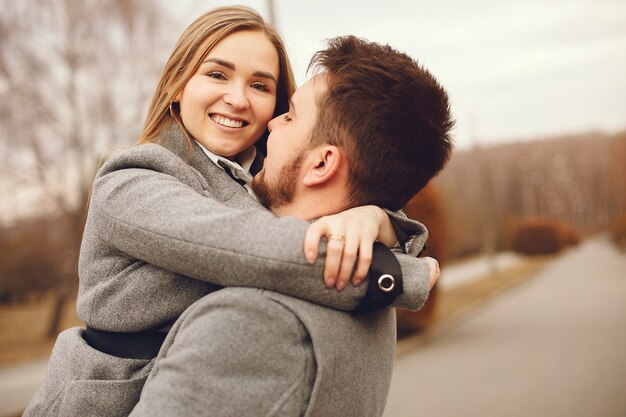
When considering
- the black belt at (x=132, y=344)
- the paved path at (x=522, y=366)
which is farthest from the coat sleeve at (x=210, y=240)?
the paved path at (x=522, y=366)

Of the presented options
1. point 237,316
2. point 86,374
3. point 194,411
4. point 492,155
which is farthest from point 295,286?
point 492,155

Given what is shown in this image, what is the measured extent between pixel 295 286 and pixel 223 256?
0.61 feet

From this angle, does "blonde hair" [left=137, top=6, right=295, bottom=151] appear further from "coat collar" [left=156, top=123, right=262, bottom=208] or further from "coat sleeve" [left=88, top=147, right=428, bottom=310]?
"coat sleeve" [left=88, top=147, right=428, bottom=310]

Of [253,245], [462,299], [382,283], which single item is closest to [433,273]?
[382,283]

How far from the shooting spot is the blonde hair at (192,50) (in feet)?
7.27

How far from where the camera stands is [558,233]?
6069 centimetres

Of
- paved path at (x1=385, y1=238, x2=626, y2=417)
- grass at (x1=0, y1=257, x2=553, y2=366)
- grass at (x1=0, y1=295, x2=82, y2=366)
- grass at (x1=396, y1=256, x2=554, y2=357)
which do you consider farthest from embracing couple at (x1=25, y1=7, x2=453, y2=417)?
grass at (x1=0, y1=295, x2=82, y2=366)

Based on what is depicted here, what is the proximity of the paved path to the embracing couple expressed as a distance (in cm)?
679

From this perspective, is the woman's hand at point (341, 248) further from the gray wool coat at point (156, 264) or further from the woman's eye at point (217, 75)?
the woman's eye at point (217, 75)

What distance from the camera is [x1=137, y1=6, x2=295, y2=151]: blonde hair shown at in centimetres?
221

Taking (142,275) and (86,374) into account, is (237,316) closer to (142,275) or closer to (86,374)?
(142,275)

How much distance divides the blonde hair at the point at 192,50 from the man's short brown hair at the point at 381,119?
1.47ft

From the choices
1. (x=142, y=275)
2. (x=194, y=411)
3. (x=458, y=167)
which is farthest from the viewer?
(x=458, y=167)

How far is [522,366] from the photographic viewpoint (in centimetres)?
1055
